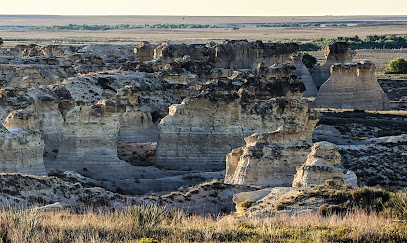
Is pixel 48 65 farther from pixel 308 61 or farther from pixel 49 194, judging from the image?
pixel 49 194

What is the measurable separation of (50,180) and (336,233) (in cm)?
1283

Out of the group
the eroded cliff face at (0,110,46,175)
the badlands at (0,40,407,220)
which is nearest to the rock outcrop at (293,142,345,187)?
the badlands at (0,40,407,220)

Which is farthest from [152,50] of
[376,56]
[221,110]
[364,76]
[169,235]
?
[169,235]

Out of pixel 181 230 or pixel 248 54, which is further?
pixel 248 54

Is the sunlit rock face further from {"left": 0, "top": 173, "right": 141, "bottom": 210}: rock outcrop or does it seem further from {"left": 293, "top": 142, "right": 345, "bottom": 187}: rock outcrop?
{"left": 0, "top": 173, "right": 141, "bottom": 210}: rock outcrop

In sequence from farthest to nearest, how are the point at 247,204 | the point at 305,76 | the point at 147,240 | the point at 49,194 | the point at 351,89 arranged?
1. the point at 305,76
2. the point at 351,89
3. the point at 49,194
4. the point at 247,204
5. the point at 147,240

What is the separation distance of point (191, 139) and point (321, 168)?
14926 millimetres

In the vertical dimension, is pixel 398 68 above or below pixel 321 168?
below

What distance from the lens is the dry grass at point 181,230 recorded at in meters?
18.6

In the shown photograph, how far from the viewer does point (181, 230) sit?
19.4 meters

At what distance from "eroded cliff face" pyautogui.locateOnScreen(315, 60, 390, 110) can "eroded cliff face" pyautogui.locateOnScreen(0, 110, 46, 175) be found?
34.6 m

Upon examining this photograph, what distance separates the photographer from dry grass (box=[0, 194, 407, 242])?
18.6 m

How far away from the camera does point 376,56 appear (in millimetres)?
135375

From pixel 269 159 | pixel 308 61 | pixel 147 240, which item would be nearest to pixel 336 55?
pixel 308 61
